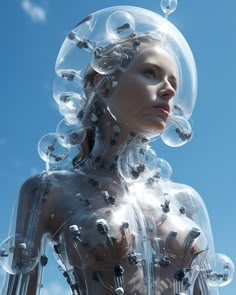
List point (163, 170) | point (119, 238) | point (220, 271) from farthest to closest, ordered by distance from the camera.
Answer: point (163, 170) < point (220, 271) < point (119, 238)

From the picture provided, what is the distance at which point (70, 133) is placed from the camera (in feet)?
9.61

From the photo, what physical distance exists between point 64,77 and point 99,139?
15.6 inches

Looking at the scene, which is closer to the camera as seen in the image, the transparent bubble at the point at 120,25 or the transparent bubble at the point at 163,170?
the transparent bubble at the point at 120,25

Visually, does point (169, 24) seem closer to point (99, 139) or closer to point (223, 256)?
point (99, 139)

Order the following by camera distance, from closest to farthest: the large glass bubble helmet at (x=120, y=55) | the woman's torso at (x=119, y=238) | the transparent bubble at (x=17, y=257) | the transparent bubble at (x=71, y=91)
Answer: the woman's torso at (x=119, y=238) → the transparent bubble at (x=17, y=257) → the large glass bubble helmet at (x=120, y=55) → the transparent bubble at (x=71, y=91)

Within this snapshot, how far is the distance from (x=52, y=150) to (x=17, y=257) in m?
0.63

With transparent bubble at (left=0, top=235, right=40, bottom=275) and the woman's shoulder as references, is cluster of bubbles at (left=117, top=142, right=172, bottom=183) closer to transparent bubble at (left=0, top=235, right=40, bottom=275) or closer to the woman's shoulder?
the woman's shoulder

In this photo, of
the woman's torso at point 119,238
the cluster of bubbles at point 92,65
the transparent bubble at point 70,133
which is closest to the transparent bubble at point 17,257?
the woman's torso at point 119,238

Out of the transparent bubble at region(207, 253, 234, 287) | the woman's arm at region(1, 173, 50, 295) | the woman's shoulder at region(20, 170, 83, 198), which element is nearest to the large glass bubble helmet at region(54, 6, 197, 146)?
the woman's shoulder at region(20, 170, 83, 198)

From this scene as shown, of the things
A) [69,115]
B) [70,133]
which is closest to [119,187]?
[70,133]

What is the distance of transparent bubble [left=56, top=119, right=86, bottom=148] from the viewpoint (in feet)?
9.53

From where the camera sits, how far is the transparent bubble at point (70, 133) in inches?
114

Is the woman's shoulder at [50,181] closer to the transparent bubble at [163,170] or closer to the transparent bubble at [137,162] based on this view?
the transparent bubble at [137,162]

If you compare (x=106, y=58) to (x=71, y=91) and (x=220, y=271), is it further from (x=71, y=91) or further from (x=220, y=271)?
(x=220, y=271)
